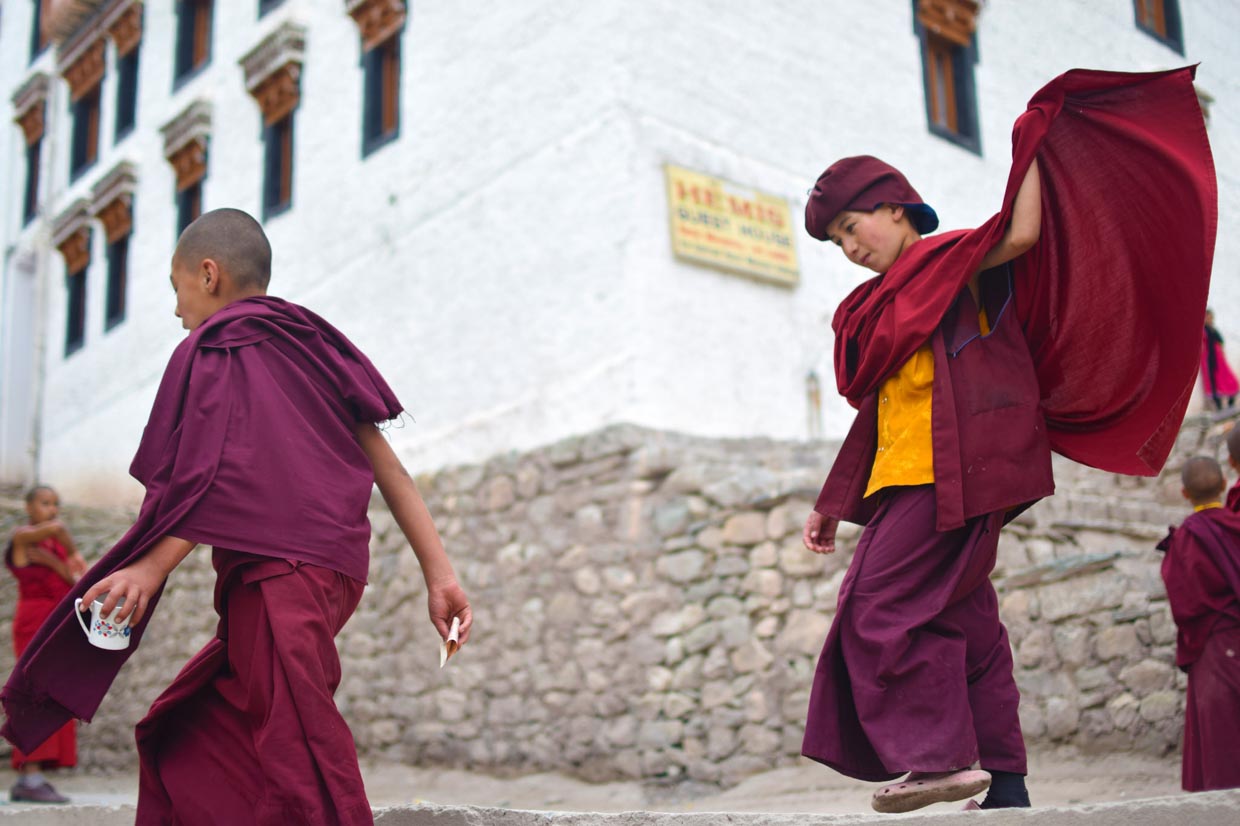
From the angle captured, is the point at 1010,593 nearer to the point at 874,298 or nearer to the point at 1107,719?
the point at 1107,719

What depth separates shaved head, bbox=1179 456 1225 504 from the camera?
4.38 meters

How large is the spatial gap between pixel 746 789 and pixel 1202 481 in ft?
8.58

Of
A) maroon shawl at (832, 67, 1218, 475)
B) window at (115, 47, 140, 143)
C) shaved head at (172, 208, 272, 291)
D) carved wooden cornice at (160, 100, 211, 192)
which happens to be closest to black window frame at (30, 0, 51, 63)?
window at (115, 47, 140, 143)

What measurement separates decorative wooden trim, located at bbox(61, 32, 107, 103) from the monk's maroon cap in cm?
1414

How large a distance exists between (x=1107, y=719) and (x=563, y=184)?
448cm

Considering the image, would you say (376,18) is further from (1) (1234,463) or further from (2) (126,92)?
(1) (1234,463)

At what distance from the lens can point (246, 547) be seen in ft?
7.55

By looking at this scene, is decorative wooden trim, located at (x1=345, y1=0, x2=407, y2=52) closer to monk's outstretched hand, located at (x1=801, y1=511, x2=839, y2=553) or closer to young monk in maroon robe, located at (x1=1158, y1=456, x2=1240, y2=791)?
young monk in maroon robe, located at (x1=1158, y1=456, x2=1240, y2=791)

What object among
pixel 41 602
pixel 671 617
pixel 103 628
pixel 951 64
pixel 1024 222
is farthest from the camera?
pixel 951 64

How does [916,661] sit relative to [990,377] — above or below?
below

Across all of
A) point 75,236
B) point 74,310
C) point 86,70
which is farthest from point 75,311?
point 86,70

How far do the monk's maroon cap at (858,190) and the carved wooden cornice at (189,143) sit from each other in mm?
10761

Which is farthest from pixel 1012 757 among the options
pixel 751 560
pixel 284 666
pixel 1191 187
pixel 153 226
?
pixel 153 226

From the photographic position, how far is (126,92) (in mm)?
14617
